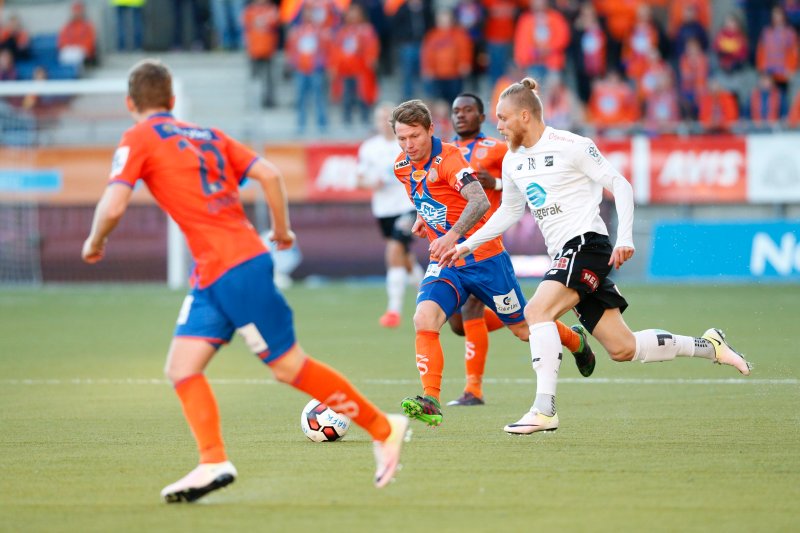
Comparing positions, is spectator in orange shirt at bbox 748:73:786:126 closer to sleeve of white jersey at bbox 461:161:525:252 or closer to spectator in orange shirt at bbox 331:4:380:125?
spectator in orange shirt at bbox 331:4:380:125

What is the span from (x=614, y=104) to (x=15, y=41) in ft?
40.7

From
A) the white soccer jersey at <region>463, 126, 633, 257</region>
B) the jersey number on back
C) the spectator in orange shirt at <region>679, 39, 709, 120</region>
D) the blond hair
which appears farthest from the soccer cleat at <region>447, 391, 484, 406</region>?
the spectator in orange shirt at <region>679, 39, 709, 120</region>

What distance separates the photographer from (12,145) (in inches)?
873

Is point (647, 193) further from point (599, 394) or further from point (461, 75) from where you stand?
point (599, 394)

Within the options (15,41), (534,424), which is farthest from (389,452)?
(15,41)

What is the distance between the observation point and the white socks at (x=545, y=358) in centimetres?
768

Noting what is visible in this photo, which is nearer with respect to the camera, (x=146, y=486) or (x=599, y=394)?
(x=146, y=486)

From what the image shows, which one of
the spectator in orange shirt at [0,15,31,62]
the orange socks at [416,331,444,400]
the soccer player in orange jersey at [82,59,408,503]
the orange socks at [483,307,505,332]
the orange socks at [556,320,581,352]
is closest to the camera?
the soccer player in orange jersey at [82,59,408,503]

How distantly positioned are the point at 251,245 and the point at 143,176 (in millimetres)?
603

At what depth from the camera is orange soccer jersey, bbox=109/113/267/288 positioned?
19.6 ft

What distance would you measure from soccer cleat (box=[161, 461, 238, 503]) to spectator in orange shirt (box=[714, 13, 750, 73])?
19.6 m

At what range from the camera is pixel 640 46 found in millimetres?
23969

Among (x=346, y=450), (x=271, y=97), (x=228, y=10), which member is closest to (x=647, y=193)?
(x=271, y=97)

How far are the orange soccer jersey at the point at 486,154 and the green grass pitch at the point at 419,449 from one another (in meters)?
1.69
